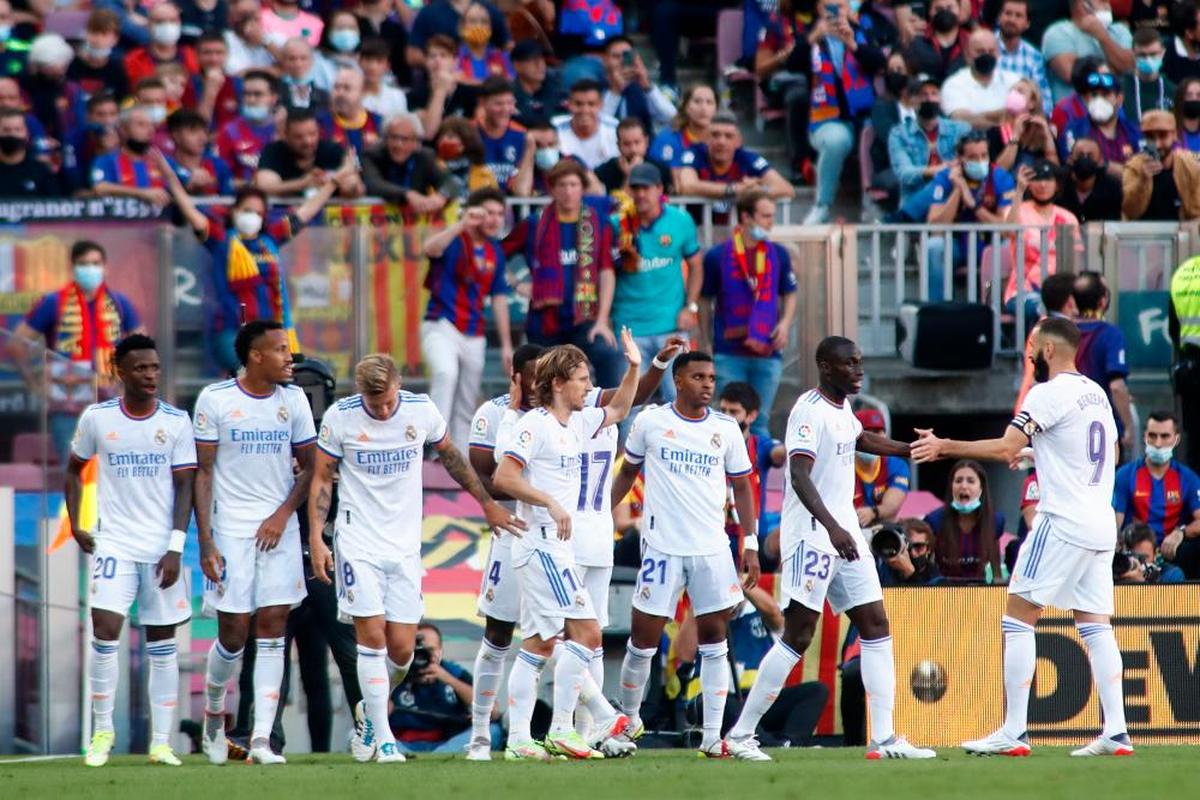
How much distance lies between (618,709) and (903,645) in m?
1.89

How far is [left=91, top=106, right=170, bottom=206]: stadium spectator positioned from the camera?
57.7 ft

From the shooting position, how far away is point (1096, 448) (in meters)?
12.4

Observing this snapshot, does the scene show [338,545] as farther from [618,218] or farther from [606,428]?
[618,218]

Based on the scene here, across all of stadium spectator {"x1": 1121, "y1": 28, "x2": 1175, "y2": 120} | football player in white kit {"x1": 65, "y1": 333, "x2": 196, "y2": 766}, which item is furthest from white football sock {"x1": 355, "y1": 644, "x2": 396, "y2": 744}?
stadium spectator {"x1": 1121, "y1": 28, "x2": 1175, "y2": 120}

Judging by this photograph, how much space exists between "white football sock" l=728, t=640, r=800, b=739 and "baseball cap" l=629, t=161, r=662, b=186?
18.6 feet

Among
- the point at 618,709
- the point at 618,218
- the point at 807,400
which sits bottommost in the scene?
the point at 618,709

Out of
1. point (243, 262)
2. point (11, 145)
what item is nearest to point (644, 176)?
point (243, 262)

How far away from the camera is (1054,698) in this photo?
47.6 ft

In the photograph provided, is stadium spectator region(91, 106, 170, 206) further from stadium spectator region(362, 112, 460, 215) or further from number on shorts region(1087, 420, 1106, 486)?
number on shorts region(1087, 420, 1106, 486)

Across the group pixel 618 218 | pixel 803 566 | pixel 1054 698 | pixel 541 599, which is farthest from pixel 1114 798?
pixel 618 218

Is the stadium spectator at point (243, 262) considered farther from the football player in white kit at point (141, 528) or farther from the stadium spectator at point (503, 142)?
the football player in white kit at point (141, 528)

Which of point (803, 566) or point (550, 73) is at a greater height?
point (550, 73)

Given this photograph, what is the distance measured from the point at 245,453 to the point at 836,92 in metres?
9.28

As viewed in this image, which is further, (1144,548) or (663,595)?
(1144,548)
